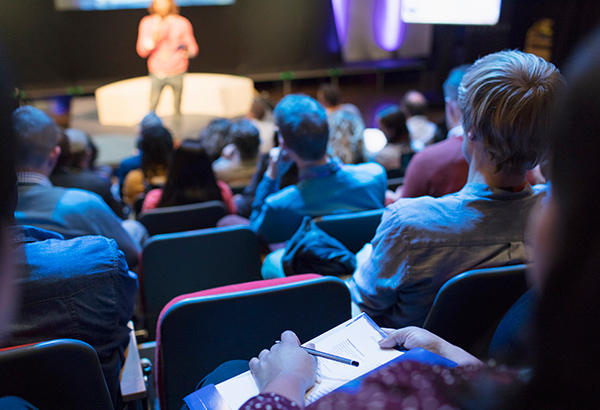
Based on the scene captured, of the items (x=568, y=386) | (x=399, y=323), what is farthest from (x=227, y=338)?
(x=568, y=386)

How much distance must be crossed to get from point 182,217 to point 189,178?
27cm

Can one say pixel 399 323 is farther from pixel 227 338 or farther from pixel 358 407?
pixel 358 407

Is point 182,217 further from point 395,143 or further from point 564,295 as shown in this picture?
point 564,295

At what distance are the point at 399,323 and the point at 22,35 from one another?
8448 mm

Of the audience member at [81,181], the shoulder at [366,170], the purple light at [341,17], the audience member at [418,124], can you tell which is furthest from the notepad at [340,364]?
the purple light at [341,17]

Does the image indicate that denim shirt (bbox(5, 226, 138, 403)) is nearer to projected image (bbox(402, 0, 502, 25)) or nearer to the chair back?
the chair back

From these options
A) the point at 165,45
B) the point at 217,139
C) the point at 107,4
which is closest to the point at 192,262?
the point at 217,139

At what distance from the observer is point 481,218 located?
1.15 meters

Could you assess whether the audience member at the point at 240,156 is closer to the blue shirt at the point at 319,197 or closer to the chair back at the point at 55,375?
the blue shirt at the point at 319,197

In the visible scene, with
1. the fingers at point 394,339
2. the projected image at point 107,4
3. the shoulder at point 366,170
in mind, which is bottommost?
the fingers at point 394,339

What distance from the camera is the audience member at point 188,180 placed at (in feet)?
7.57

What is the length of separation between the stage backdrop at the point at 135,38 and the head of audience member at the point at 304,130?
7060 mm

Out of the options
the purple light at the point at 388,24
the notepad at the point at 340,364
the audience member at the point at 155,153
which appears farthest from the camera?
the purple light at the point at 388,24

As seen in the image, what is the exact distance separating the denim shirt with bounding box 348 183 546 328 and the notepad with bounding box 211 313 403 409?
0.86 ft
